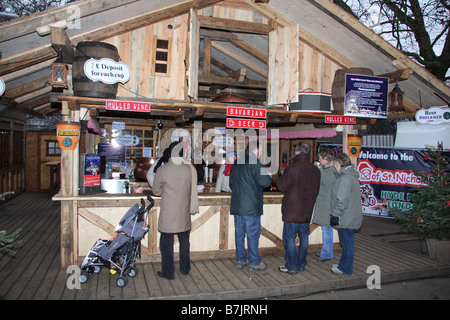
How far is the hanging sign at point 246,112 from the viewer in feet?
19.2

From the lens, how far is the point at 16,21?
14.1 feet

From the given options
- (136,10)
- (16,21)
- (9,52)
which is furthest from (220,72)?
(16,21)

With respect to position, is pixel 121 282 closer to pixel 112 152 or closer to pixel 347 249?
pixel 347 249

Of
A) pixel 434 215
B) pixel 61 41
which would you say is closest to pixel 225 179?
pixel 61 41

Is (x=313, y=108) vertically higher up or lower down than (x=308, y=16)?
lower down

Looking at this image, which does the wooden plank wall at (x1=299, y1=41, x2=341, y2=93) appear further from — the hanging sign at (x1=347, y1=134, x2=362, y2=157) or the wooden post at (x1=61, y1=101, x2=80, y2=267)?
the wooden post at (x1=61, y1=101, x2=80, y2=267)

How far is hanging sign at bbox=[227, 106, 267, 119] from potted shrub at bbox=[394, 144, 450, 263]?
3.53 m

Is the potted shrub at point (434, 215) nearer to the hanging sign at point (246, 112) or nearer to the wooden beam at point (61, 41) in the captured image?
the hanging sign at point (246, 112)

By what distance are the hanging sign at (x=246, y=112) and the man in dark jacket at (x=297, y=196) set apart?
1116 mm
